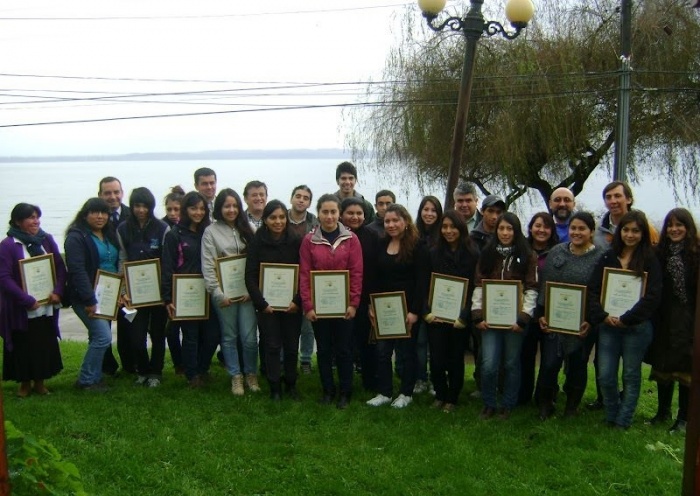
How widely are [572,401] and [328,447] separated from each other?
2.30 m

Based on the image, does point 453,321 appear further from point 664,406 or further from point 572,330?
point 664,406

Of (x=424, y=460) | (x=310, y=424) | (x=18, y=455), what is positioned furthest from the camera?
(x=310, y=424)

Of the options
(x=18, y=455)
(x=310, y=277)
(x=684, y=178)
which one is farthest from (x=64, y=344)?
(x=684, y=178)

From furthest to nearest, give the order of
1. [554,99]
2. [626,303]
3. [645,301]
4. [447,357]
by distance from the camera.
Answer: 1. [554,99]
2. [447,357]
3. [626,303]
4. [645,301]

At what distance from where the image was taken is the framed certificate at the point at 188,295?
729 centimetres

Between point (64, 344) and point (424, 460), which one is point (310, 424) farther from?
point (64, 344)

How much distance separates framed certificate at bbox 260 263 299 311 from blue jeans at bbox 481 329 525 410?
1.85m

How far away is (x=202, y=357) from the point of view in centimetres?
769

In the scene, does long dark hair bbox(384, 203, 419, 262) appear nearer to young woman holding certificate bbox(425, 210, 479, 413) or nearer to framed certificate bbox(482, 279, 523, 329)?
young woman holding certificate bbox(425, 210, 479, 413)

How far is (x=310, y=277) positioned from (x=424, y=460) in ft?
6.66

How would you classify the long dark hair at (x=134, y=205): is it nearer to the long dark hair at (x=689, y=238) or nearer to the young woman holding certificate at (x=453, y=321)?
the young woman holding certificate at (x=453, y=321)

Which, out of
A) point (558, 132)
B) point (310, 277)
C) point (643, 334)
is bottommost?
point (643, 334)

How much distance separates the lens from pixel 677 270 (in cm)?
594

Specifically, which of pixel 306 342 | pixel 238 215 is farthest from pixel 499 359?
pixel 238 215
